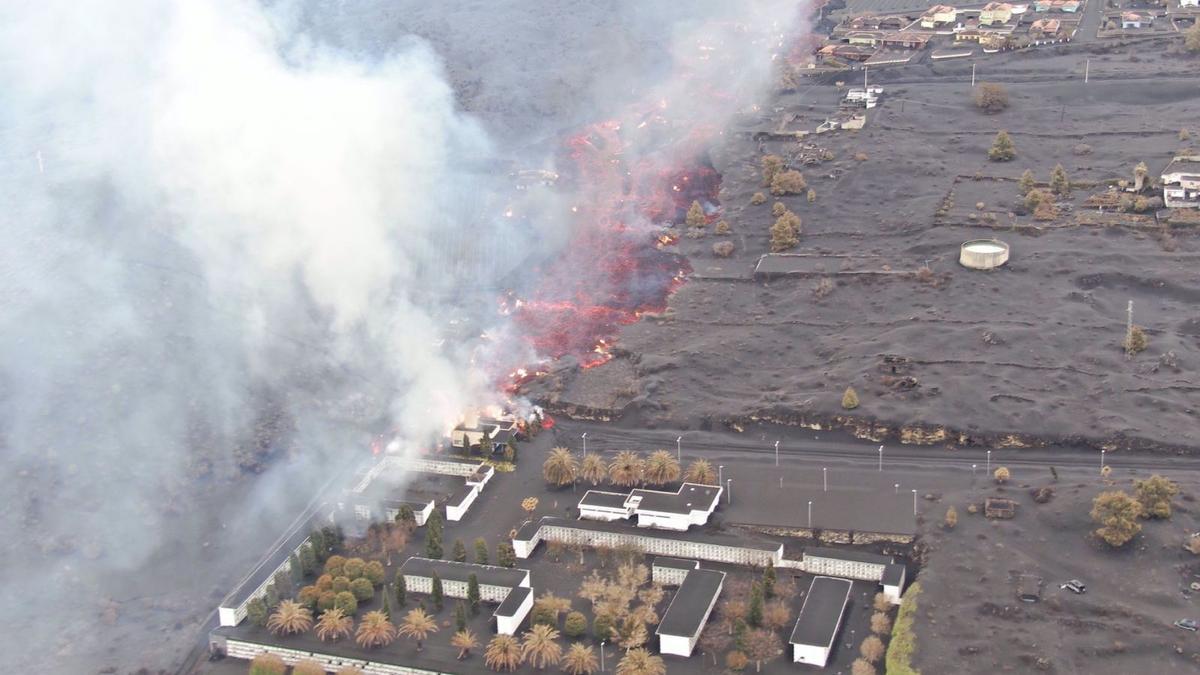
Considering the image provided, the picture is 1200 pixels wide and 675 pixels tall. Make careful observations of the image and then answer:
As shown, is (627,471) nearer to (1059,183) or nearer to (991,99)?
(1059,183)

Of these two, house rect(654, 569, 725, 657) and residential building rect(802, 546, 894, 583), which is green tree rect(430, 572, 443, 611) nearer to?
house rect(654, 569, 725, 657)

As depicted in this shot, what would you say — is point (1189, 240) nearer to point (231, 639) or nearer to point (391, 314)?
point (391, 314)

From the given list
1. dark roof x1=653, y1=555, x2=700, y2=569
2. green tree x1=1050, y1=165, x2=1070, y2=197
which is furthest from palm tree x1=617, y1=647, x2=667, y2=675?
green tree x1=1050, y1=165, x2=1070, y2=197

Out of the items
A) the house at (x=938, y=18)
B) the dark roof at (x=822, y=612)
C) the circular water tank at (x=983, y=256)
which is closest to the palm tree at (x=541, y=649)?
the dark roof at (x=822, y=612)

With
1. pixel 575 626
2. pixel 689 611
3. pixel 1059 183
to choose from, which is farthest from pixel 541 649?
pixel 1059 183

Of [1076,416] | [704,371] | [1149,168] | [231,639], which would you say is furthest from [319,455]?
[1149,168]

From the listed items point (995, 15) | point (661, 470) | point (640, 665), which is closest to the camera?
point (640, 665)
